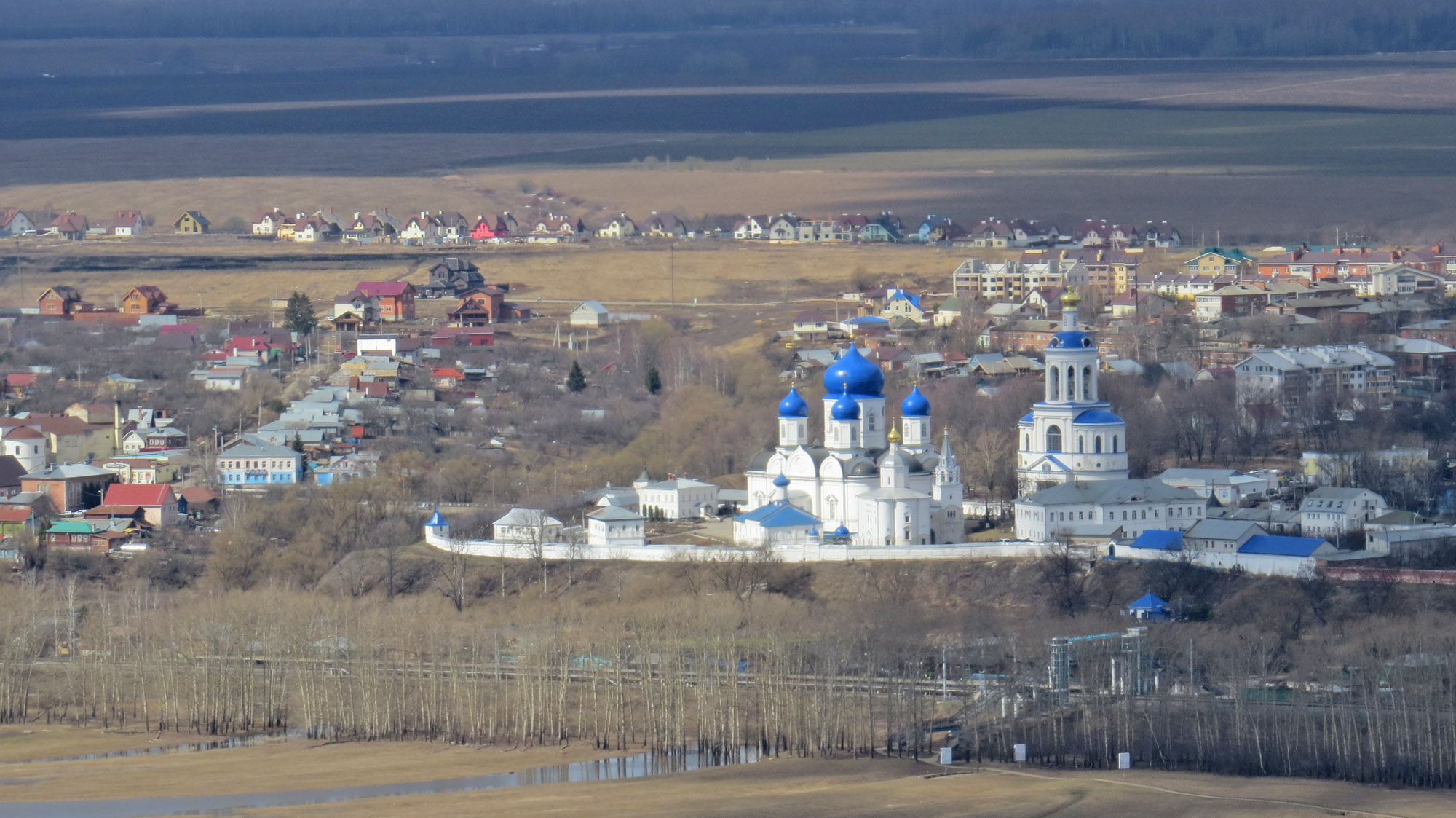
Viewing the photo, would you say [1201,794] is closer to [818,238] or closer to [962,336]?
[962,336]

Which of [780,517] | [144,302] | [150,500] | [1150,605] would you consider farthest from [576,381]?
[1150,605]

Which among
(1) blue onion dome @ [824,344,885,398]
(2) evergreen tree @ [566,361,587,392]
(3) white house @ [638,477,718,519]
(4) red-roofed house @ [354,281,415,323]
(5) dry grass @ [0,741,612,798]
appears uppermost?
(4) red-roofed house @ [354,281,415,323]

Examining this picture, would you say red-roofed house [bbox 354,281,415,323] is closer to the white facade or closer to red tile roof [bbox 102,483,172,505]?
red tile roof [bbox 102,483,172,505]

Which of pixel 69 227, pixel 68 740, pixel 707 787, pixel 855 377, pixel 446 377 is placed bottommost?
pixel 707 787

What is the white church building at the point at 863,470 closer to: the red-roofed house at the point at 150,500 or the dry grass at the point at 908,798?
the red-roofed house at the point at 150,500

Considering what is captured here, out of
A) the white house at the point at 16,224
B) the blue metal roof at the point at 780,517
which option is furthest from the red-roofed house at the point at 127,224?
the blue metal roof at the point at 780,517

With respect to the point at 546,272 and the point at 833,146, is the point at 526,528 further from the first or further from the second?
the point at 833,146

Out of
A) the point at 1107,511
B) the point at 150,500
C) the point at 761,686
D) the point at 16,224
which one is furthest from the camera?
the point at 16,224

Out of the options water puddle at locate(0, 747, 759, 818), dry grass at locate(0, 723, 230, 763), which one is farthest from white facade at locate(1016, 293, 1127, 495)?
dry grass at locate(0, 723, 230, 763)
